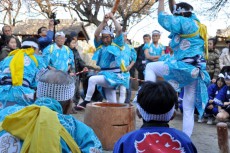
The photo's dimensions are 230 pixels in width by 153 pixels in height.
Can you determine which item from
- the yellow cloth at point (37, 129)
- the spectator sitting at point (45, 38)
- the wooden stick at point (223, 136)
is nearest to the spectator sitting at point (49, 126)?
the yellow cloth at point (37, 129)

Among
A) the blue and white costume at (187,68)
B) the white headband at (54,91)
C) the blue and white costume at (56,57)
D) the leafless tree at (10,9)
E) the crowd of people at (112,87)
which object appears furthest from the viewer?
the leafless tree at (10,9)

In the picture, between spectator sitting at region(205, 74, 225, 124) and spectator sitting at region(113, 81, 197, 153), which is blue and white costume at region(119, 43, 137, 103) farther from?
spectator sitting at region(113, 81, 197, 153)

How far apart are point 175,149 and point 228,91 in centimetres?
574

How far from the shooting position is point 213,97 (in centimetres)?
832

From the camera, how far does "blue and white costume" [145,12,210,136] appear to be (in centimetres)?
513

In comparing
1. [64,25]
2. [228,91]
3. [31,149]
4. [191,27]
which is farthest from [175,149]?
[64,25]

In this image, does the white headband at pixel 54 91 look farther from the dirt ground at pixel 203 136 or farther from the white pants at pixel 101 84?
the white pants at pixel 101 84

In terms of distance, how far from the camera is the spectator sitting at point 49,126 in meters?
2.15

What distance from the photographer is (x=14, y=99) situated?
4.46 meters

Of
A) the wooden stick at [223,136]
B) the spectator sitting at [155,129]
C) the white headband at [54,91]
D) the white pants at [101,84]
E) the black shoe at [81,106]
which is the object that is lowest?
the black shoe at [81,106]

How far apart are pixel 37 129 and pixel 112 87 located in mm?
5247

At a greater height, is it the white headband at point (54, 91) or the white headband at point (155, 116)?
the white headband at point (54, 91)

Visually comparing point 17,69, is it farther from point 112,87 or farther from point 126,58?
point 126,58

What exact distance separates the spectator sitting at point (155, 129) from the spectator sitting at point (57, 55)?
542cm
